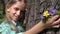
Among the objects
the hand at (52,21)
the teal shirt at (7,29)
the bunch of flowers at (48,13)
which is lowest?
the teal shirt at (7,29)

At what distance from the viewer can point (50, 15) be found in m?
2.56

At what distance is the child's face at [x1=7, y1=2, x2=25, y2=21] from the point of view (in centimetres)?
289

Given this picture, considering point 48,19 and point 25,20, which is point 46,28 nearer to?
point 48,19

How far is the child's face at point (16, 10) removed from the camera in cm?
289

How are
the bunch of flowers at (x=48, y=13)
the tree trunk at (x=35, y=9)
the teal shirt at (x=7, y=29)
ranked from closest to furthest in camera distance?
the bunch of flowers at (x=48, y=13)
the tree trunk at (x=35, y=9)
the teal shirt at (x=7, y=29)

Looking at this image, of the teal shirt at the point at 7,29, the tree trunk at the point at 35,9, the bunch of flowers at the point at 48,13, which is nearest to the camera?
the bunch of flowers at the point at 48,13

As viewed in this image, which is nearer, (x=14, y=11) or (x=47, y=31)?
(x=47, y=31)

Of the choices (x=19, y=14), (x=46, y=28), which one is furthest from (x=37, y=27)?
(x=19, y=14)

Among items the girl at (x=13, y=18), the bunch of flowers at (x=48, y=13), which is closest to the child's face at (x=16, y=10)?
the girl at (x=13, y=18)

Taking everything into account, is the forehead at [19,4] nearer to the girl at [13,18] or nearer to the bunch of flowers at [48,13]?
the girl at [13,18]

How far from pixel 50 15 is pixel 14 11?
472mm

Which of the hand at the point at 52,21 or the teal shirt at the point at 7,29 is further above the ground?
the hand at the point at 52,21

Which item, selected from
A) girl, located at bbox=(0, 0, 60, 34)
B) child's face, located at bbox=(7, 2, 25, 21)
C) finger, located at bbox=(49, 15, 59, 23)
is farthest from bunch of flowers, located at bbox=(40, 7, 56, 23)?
child's face, located at bbox=(7, 2, 25, 21)

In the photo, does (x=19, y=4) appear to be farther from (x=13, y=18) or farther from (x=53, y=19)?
(x=53, y=19)
